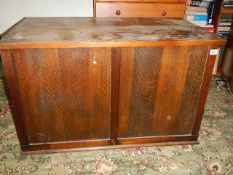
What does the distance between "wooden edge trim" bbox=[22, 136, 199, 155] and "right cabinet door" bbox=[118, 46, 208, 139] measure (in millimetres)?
38

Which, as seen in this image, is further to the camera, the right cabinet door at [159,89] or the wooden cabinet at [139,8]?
the wooden cabinet at [139,8]

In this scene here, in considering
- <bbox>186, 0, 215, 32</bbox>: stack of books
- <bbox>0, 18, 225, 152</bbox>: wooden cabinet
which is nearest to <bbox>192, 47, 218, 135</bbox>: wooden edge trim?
<bbox>0, 18, 225, 152</bbox>: wooden cabinet

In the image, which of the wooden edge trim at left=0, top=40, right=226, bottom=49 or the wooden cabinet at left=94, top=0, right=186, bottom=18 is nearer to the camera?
the wooden edge trim at left=0, top=40, right=226, bottom=49

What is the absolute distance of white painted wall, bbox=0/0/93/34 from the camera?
2.22 metres

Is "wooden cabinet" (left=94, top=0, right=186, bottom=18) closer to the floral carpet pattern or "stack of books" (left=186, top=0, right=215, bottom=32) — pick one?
"stack of books" (left=186, top=0, right=215, bottom=32)

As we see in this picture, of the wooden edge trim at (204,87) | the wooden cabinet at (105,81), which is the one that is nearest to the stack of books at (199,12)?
the wooden cabinet at (105,81)

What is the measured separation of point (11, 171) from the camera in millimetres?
1354

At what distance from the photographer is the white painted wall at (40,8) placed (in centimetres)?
222

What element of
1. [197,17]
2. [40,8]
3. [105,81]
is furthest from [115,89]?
[197,17]

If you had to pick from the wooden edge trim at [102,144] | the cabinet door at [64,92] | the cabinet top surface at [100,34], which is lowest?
the wooden edge trim at [102,144]

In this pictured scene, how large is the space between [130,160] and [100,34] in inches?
30.9

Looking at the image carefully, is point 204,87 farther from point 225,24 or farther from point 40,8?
point 40,8

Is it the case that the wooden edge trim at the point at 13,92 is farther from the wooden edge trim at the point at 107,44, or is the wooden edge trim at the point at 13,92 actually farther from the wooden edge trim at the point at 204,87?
the wooden edge trim at the point at 204,87

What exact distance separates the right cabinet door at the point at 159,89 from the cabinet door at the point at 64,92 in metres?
0.11
